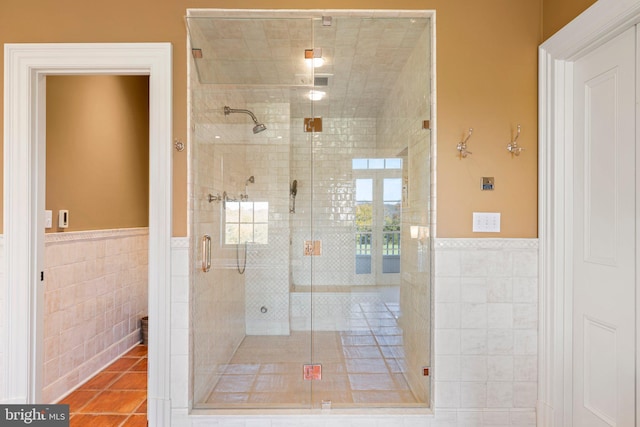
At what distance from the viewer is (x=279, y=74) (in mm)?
2357

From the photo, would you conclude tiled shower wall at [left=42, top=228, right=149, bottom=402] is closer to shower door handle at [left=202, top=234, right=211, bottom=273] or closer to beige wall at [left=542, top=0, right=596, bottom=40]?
shower door handle at [left=202, top=234, right=211, bottom=273]

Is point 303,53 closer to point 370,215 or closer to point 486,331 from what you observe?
point 370,215

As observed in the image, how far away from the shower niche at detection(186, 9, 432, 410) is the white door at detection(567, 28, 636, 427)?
758 millimetres

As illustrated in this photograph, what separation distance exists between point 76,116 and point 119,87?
2.21 feet

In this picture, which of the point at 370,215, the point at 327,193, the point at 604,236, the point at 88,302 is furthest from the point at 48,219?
the point at 604,236

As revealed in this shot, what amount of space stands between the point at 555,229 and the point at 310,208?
1438mm

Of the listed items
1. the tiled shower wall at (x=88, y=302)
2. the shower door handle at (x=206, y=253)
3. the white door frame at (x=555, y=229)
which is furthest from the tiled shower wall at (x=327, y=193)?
the tiled shower wall at (x=88, y=302)

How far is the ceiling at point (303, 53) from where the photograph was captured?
221 cm

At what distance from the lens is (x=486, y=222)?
2162 mm

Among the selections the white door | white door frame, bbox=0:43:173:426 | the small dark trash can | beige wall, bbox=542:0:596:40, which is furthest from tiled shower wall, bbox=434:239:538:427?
the small dark trash can

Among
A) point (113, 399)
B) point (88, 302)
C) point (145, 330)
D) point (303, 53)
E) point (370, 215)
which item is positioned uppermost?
point (303, 53)

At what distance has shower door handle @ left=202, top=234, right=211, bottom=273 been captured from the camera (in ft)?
7.48

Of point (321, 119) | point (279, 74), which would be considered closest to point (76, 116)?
point (279, 74)

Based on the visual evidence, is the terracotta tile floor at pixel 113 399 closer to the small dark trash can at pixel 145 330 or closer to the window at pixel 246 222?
the small dark trash can at pixel 145 330
